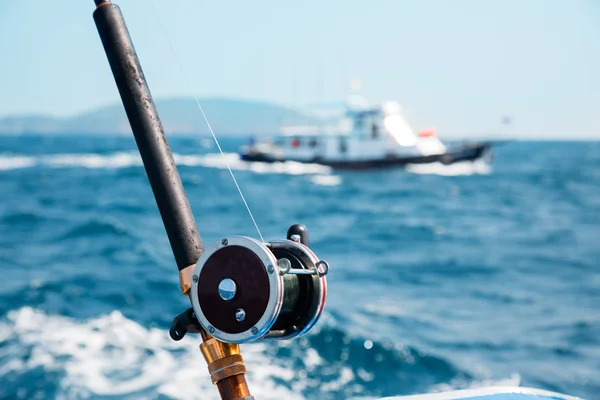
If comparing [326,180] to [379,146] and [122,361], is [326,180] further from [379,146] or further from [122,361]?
[122,361]

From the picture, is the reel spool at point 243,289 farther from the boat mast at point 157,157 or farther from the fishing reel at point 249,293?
the boat mast at point 157,157

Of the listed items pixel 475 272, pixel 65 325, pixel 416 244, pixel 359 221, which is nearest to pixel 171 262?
pixel 65 325

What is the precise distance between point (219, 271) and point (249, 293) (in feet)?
0.27

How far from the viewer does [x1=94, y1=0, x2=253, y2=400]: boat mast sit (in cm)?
163

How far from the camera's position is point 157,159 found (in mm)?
1642

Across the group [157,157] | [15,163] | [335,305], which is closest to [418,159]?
[15,163]

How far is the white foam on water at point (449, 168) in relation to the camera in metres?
42.5

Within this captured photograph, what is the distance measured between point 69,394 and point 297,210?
1756cm

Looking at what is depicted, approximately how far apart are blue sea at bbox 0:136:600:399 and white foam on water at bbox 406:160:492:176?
19062 millimetres

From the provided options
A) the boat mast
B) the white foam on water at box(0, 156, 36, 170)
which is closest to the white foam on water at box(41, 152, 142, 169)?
the white foam on water at box(0, 156, 36, 170)

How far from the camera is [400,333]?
330 inches

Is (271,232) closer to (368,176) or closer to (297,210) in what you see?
(297,210)

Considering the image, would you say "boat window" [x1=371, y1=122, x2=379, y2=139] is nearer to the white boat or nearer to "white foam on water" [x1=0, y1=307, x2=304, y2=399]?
the white boat

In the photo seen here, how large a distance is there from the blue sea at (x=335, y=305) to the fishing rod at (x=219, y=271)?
4.65m
